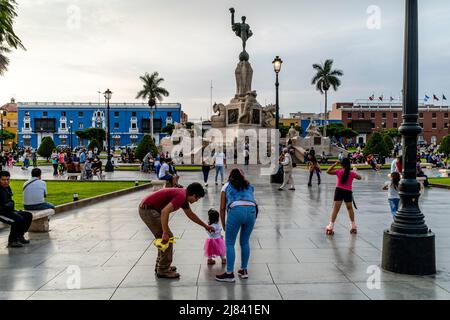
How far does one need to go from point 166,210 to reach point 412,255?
323 cm

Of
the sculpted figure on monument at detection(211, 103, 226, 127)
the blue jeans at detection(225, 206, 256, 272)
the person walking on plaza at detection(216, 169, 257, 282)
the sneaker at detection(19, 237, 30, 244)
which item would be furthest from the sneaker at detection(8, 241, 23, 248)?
the sculpted figure on monument at detection(211, 103, 226, 127)

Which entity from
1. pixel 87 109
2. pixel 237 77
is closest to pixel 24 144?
pixel 87 109

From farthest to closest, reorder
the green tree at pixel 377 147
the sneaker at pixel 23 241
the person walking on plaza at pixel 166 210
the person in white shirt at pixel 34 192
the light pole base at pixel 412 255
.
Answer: the green tree at pixel 377 147 < the person in white shirt at pixel 34 192 < the sneaker at pixel 23 241 < the light pole base at pixel 412 255 < the person walking on plaza at pixel 166 210

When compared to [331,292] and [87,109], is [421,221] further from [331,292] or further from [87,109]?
[87,109]

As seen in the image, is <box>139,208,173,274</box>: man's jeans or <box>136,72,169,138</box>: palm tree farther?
Answer: <box>136,72,169,138</box>: palm tree

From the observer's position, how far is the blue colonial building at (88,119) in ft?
311

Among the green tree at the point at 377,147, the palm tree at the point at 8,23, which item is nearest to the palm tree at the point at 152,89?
the green tree at the point at 377,147

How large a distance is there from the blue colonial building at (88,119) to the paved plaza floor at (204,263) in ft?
278

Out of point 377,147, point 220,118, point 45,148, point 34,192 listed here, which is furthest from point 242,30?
point 34,192

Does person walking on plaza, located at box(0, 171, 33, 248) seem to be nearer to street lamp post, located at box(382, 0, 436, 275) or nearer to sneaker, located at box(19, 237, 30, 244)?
sneaker, located at box(19, 237, 30, 244)

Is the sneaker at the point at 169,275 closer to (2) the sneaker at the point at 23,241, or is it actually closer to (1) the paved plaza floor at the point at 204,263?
(1) the paved plaza floor at the point at 204,263

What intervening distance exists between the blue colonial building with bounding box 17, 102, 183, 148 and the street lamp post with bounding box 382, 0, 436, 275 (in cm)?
8918

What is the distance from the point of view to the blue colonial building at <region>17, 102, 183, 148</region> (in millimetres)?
94688

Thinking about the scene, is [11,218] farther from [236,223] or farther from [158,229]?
[236,223]
